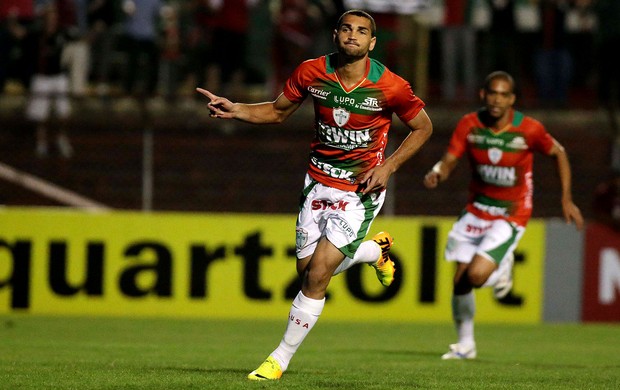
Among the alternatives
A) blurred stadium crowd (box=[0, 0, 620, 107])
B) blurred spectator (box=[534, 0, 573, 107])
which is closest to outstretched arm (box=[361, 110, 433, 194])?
blurred stadium crowd (box=[0, 0, 620, 107])

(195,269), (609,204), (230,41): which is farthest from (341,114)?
(230,41)

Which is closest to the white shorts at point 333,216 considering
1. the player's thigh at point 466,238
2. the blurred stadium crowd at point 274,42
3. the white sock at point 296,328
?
the white sock at point 296,328

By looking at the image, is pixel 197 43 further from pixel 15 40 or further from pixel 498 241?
pixel 498 241

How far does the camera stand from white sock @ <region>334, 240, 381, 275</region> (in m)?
9.02

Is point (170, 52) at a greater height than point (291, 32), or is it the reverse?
point (291, 32)

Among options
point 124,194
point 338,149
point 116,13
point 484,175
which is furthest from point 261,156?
point 338,149

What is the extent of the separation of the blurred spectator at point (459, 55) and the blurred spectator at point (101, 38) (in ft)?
17.1

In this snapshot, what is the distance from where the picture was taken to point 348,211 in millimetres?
8711

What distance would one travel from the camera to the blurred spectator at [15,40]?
1845 centimetres

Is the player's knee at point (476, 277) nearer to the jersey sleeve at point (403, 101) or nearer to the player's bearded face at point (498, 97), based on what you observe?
the player's bearded face at point (498, 97)

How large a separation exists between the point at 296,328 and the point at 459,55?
1216 centimetres

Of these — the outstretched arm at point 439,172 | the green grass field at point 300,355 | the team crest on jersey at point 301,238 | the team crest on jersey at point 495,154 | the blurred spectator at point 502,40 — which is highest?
the blurred spectator at point 502,40

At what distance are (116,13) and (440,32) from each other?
204 inches

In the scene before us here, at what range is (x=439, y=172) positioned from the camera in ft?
36.9
